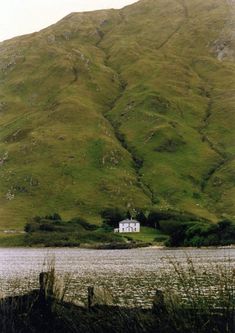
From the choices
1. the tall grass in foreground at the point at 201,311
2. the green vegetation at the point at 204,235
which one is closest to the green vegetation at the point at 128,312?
the tall grass in foreground at the point at 201,311

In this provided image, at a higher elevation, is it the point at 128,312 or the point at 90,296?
the point at 90,296

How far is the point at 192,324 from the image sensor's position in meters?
22.4

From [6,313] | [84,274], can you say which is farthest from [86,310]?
[84,274]

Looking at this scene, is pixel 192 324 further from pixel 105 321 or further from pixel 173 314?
pixel 105 321

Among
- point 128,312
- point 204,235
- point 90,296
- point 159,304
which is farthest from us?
point 204,235

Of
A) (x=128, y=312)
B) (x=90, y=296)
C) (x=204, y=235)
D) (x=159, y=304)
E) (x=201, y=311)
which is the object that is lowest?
(x=128, y=312)

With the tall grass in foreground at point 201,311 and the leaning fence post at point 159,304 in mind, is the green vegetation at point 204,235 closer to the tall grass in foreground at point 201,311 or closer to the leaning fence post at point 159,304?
the leaning fence post at point 159,304

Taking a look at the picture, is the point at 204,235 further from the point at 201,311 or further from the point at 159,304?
the point at 201,311

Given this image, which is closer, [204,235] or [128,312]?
[128,312]

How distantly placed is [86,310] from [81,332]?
2.18 metres

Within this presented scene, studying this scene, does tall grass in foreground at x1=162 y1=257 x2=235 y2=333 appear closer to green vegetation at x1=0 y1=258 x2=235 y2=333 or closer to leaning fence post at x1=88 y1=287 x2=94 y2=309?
green vegetation at x1=0 y1=258 x2=235 y2=333

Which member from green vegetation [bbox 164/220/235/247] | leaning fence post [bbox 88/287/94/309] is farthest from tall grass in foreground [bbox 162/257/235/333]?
green vegetation [bbox 164/220/235/247]

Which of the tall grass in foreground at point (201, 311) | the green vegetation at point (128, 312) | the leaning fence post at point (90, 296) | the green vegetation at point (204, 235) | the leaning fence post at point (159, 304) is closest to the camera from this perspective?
the tall grass in foreground at point (201, 311)

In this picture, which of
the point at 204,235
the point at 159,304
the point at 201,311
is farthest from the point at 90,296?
the point at 204,235
